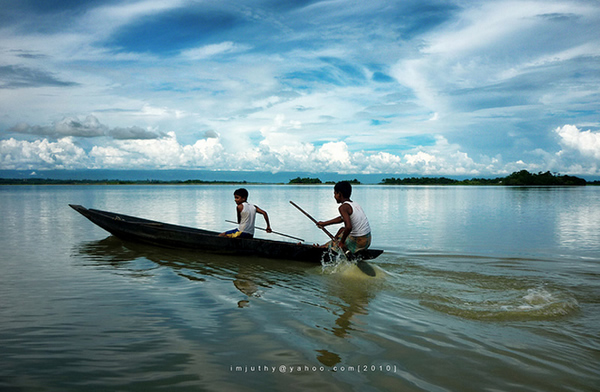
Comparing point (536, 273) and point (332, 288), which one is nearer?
point (332, 288)

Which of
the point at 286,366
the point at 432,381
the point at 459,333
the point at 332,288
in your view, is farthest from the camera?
the point at 332,288

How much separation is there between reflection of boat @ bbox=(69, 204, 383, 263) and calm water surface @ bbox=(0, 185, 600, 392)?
309 mm

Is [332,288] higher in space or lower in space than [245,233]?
lower

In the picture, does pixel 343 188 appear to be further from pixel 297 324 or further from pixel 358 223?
pixel 297 324

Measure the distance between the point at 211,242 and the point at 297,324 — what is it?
20.9 ft

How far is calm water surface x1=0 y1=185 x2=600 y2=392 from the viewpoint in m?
4.01

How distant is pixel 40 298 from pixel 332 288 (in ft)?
19.1

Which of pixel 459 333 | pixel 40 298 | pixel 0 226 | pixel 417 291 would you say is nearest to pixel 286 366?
pixel 459 333

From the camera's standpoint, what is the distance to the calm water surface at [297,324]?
13.1 feet

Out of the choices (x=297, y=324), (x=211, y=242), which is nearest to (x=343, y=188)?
(x=297, y=324)

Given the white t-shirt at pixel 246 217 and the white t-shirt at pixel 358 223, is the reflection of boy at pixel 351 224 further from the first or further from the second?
the white t-shirt at pixel 246 217

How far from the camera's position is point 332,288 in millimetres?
7793

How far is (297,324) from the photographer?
5.61 metres

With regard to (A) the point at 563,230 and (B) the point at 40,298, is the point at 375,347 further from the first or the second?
(A) the point at 563,230
